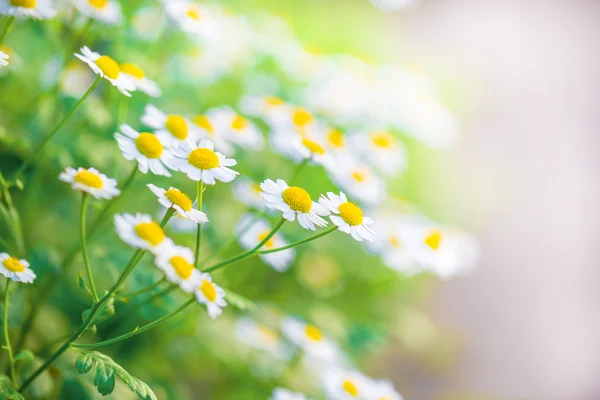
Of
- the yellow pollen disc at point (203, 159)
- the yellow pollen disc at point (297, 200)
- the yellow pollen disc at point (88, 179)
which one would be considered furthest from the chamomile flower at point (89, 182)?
the yellow pollen disc at point (297, 200)

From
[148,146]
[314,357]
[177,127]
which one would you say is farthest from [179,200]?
[314,357]

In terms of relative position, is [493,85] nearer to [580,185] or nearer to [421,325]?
[580,185]

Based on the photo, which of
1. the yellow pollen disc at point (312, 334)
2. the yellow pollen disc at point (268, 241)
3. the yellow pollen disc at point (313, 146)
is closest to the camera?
the yellow pollen disc at point (313, 146)

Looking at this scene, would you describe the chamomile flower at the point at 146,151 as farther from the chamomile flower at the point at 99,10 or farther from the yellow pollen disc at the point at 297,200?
the chamomile flower at the point at 99,10

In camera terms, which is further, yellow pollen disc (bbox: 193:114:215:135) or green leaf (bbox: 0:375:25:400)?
yellow pollen disc (bbox: 193:114:215:135)

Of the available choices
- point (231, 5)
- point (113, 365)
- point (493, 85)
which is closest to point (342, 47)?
point (231, 5)

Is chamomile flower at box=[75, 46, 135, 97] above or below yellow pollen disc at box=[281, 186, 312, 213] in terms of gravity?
above

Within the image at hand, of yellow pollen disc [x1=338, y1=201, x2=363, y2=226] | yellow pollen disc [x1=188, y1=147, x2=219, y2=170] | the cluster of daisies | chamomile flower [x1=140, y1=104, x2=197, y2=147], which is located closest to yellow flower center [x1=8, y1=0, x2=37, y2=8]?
chamomile flower [x1=140, y1=104, x2=197, y2=147]

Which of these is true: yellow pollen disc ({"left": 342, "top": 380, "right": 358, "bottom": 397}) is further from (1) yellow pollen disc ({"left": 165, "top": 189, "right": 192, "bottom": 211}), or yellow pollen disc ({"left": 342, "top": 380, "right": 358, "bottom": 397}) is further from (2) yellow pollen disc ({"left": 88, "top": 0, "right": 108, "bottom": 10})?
(2) yellow pollen disc ({"left": 88, "top": 0, "right": 108, "bottom": 10})
